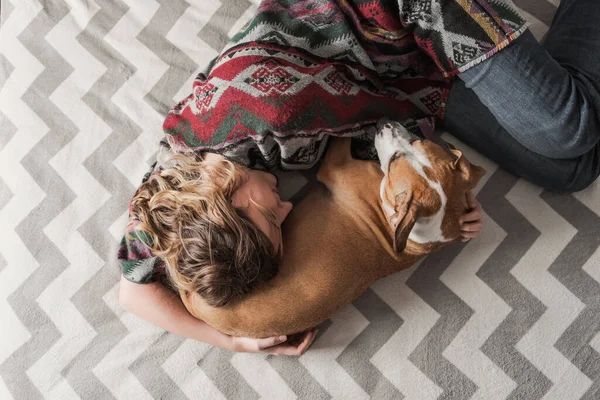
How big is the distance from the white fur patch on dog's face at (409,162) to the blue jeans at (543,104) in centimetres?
26

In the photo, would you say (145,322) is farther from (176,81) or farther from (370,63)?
(370,63)

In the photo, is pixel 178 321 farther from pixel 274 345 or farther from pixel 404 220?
pixel 404 220

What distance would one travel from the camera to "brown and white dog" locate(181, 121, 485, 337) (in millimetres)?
1271

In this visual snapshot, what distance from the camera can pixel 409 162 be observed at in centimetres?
129

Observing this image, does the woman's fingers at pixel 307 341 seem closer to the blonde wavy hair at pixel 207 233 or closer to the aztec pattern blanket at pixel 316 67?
the blonde wavy hair at pixel 207 233

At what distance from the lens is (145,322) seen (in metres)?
1.59

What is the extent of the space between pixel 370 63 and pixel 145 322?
3.46ft

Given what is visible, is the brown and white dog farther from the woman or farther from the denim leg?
the denim leg

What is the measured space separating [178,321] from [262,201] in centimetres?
44

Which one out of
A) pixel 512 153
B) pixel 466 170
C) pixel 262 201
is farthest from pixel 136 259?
pixel 512 153

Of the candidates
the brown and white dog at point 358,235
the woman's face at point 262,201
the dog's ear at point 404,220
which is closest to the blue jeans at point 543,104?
the brown and white dog at point 358,235

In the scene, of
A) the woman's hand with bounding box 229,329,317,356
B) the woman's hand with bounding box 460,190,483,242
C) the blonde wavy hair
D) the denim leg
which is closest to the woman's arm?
the woman's hand with bounding box 229,329,317,356

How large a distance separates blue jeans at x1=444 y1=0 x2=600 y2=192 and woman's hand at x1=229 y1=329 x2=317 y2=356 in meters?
0.80

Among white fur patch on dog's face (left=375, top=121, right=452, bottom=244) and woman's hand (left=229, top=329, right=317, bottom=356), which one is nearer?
white fur patch on dog's face (left=375, top=121, right=452, bottom=244)
